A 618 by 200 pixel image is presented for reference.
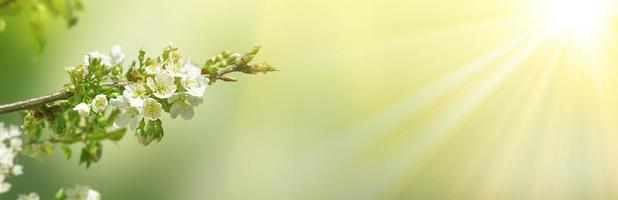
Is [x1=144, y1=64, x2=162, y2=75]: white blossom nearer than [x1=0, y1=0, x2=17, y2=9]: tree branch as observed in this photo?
No

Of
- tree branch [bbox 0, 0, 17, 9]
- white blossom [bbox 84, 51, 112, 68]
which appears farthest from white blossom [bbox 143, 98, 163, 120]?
tree branch [bbox 0, 0, 17, 9]

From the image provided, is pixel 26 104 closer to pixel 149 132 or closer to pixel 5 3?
pixel 5 3

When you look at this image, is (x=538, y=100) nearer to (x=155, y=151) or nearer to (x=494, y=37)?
(x=494, y=37)

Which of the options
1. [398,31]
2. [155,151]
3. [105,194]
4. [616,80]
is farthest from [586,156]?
[105,194]

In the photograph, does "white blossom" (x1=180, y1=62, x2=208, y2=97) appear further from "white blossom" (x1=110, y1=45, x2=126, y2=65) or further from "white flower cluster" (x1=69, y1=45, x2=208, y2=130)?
"white blossom" (x1=110, y1=45, x2=126, y2=65)

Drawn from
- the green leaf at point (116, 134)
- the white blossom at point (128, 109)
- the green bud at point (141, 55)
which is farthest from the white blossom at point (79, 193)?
the green leaf at point (116, 134)

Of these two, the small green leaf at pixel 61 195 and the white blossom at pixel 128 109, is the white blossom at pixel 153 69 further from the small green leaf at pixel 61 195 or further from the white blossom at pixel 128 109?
the small green leaf at pixel 61 195

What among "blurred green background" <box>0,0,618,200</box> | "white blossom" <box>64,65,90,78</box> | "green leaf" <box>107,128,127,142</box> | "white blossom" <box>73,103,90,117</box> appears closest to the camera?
"green leaf" <box>107,128,127,142</box>
